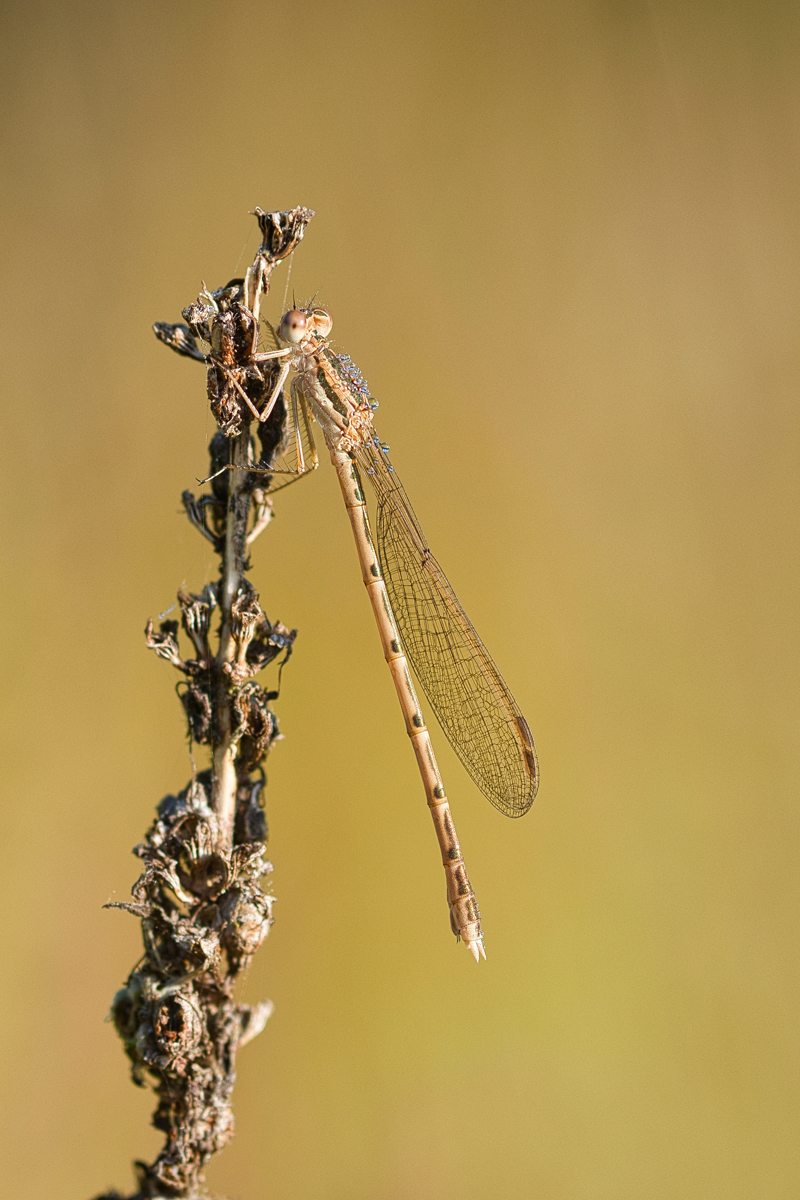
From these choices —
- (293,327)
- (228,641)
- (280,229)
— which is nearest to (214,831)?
(228,641)

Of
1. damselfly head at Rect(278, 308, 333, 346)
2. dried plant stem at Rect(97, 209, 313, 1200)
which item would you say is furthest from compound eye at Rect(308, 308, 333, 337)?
dried plant stem at Rect(97, 209, 313, 1200)

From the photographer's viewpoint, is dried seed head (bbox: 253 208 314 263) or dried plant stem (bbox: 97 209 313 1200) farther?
dried seed head (bbox: 253 208 314 263)

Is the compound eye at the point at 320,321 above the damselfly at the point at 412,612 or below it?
above

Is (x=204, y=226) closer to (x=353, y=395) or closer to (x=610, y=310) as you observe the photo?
(x=353, y=395)

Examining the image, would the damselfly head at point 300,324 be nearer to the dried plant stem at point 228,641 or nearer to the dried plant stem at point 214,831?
the dried plant stem at point 214,831

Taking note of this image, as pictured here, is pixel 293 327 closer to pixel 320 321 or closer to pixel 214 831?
pixel 320 321

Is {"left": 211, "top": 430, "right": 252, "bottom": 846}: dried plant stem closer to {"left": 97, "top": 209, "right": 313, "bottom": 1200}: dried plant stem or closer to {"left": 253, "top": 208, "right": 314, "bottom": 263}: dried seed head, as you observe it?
{"left": 97, "top": 209, "right": 313, "bottom": 1200}: dried plant stem

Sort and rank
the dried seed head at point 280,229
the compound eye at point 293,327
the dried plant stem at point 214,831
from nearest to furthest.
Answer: the dried plant stem at point 214,831 < the dried seed head at point 280,229 < the compound eye at point 293,327

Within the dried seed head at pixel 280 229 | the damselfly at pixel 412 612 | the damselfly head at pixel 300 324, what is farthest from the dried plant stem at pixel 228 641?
the damselfly head at pixel 300 324
